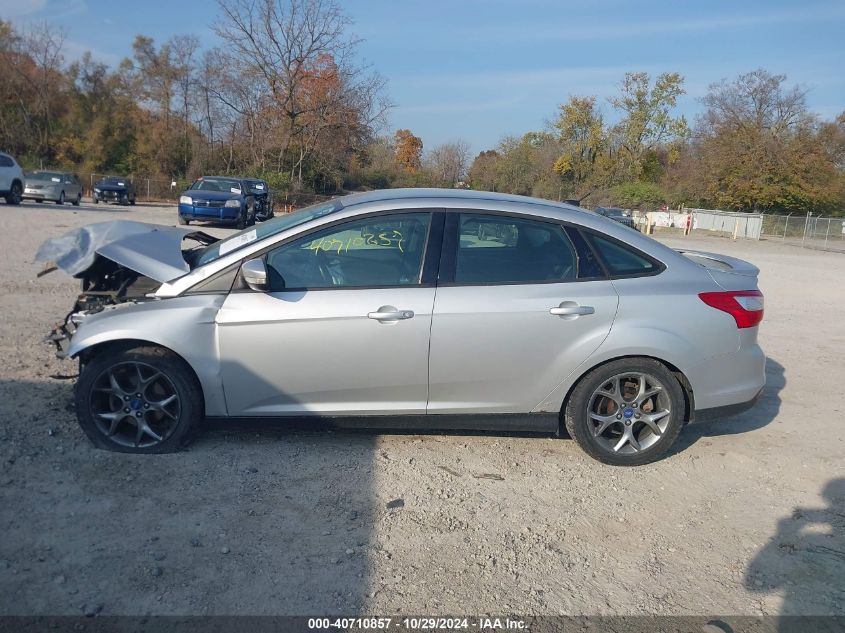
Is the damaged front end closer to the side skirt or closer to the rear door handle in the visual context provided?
the side skirt

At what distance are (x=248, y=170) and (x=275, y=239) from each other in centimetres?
4283

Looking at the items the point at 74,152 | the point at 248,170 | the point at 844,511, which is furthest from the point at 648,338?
the point at 74,152

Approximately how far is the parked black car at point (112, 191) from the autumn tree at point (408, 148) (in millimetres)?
30280

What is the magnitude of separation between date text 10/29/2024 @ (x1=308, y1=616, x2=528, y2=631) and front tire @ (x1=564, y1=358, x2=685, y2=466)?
1.77 metres

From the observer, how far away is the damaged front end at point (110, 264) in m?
4.61

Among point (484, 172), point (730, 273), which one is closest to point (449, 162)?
point (484, 172)

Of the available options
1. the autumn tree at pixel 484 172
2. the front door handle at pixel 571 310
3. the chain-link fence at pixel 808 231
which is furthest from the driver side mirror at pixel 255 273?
the autumn tree at pixel 484 172

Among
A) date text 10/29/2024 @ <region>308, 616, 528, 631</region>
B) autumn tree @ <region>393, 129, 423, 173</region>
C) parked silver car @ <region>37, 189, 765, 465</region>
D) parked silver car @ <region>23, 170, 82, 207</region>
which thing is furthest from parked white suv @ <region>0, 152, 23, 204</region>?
autumn tree @ <region>393, 129, 423, 173</region>

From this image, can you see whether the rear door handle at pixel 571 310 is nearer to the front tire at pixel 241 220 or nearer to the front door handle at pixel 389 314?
the front door handle at pixel 389 314

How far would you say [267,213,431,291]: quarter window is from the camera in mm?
4516

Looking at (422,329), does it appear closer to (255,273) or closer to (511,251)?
(511,251)

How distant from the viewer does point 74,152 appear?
47781mm

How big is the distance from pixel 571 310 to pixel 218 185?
21.5 meters

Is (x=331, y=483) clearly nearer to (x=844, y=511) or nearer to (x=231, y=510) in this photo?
(x=231, y=510)
